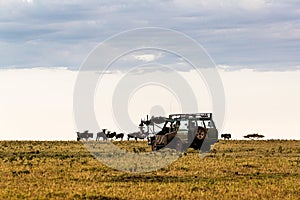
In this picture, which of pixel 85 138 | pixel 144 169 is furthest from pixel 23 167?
pixel 85 138

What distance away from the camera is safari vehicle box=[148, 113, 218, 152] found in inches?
2029

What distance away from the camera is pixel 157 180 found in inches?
1187

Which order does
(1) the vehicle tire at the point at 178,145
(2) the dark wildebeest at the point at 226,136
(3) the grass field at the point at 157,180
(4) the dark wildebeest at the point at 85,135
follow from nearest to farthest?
(3) the grass field at the point at 157,180
(1) the vehicle tire at the point at 178,145
(2) the dark wildebeest at the point at 226,136
(4) the dark wildebeest at the point at 85,135

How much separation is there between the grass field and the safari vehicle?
32.4 ft

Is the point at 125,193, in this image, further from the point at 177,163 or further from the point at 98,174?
the point at 177,163

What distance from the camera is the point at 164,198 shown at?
2403 cm

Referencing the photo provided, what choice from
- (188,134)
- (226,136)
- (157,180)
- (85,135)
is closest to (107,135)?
(85,135)

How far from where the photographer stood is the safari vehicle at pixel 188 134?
2029 inches

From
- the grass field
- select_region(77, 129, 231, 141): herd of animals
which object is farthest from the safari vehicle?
select_region(77, 129, 231, 141): herd of animals

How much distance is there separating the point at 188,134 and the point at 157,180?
70.8 feet

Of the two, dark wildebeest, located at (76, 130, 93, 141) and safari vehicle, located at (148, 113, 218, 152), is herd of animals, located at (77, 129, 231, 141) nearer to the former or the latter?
dark wildebeest, located at (76, 130, 93, 141)

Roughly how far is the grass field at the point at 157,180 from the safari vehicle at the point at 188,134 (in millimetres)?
9880

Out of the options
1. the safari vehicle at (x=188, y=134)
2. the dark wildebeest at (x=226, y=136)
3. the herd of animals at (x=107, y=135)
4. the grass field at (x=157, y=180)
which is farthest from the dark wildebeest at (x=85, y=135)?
the grass field at (x=157, y=180)

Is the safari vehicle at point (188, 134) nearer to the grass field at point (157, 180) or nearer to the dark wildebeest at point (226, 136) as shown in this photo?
the grass field at point (157, 180)
